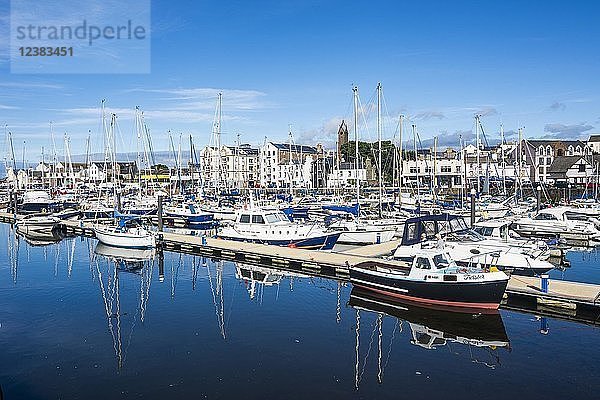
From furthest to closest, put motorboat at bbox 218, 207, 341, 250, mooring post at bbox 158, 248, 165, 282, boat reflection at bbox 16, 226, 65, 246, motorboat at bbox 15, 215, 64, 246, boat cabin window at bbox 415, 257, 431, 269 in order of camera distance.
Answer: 1. motorboat at bbox 15, 215, 64, 246
2. boat reflection at bbox 16, 226, 65, 246
3. motorboat at bbox 218, 207, 341, 250
4. mooring post at bbox 158, 248, 165, 282
5. boat cabin window at bbox 415, 257, 431, 269

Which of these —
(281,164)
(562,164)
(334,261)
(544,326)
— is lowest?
(544,326)

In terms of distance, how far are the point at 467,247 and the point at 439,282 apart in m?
6.84

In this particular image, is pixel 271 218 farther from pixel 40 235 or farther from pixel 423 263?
pixel 40 235

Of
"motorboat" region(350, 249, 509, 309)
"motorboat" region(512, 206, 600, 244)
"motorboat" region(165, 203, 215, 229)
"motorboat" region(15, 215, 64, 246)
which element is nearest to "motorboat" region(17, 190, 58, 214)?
"motorboat" region(15, 215, 64, 246)

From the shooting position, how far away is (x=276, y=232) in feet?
126

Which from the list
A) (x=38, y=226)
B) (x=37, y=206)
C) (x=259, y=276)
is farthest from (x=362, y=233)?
(x=37, y=206)

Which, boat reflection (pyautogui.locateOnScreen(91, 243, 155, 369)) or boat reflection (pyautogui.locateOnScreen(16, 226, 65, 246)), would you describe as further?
boat reflection (pyautogui.locateOnScreen(16, 226, 65, 246))

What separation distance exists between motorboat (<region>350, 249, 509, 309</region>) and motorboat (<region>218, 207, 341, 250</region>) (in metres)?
12.6

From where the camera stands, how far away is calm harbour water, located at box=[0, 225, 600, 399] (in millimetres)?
15680

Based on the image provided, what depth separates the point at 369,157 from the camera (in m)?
124

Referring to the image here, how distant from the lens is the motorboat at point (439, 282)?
2159cm

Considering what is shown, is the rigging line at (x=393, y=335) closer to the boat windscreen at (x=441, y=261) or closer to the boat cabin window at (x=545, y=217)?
the boat windscreen at (x=441, y=261)

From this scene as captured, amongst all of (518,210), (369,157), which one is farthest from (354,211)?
(369,157)

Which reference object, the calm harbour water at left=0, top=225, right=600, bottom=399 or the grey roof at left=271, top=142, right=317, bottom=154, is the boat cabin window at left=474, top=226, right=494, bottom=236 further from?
the grey roof at left=271, top=142, right=317, bottom=154
